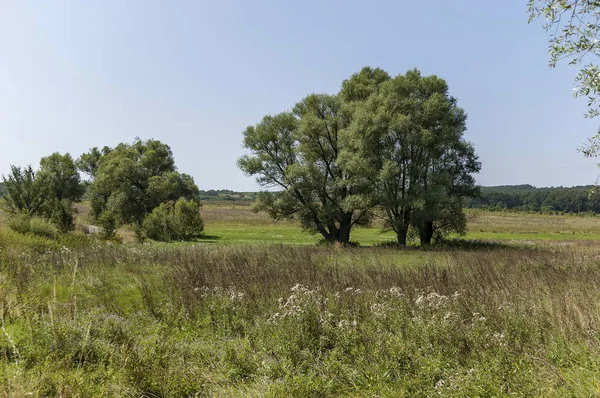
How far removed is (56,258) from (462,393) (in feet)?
43.7

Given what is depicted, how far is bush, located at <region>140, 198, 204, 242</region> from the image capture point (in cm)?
3584

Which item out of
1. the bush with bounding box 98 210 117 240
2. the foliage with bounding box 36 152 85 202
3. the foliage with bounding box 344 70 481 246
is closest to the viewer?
the foliage with bounding box 344 70 481 246

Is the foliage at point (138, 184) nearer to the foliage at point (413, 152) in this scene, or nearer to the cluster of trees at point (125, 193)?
the cluster of trees at point (125, 193)

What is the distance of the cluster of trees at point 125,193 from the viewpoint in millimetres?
22672

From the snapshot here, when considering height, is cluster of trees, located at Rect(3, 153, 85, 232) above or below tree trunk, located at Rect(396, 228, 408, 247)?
above

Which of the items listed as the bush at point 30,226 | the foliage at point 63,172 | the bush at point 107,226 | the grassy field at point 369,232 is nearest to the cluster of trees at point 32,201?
the bush at point 30,226

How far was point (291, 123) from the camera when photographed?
30.3 metres

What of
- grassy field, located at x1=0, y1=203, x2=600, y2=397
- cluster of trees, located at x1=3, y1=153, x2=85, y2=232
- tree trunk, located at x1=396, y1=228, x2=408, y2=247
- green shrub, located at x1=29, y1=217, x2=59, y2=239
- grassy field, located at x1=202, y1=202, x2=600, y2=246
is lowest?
grassy field, located at x1=202, y1=202, x2=600, y2=246

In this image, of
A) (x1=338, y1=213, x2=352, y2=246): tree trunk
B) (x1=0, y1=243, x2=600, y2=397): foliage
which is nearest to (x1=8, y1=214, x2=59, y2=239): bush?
(x1=0, y1=243, x2=600, y2=397): foliage

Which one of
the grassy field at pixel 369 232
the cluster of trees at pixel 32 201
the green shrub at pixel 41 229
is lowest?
the grassy field at pixel 369 232

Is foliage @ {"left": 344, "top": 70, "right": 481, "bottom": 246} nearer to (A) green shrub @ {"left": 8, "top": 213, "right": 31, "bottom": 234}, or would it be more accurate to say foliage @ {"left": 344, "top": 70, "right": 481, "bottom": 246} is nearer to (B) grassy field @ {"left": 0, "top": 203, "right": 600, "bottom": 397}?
(B) grassy field @ {"left": 0, "top": 203, "right": 600, "bottom": 397}

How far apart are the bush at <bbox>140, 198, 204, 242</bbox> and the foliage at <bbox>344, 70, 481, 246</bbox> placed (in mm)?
19503

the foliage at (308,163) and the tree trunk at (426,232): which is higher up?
the foliage at (308,163)

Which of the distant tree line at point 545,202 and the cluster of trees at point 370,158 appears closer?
the cluster of trees at point 370,158
